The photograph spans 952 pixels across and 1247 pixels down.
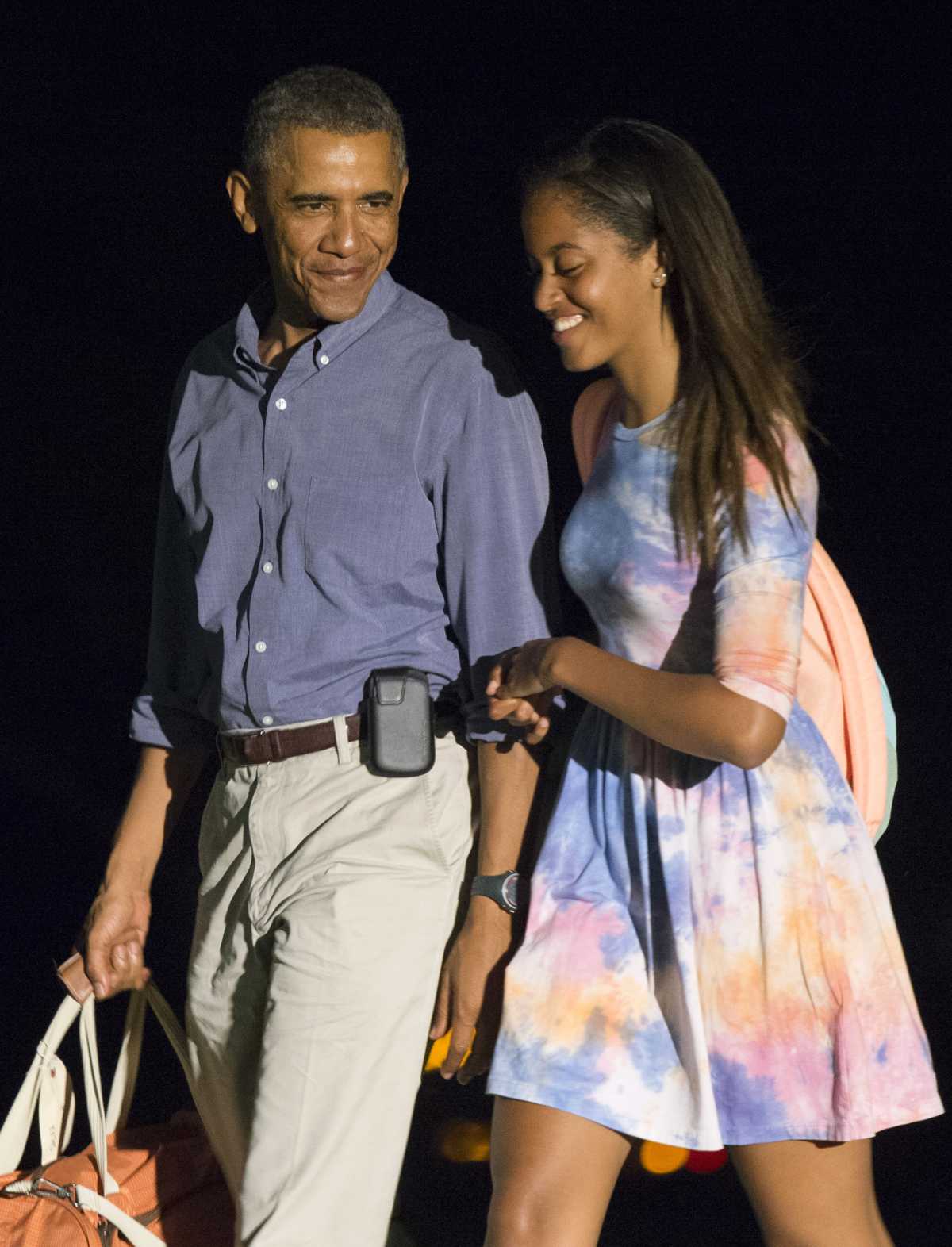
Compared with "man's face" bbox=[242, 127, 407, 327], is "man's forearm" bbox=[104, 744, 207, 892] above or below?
below

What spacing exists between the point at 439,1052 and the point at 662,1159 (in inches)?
39.3

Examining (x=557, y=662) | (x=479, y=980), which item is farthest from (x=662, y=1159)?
(x=557, y=662)

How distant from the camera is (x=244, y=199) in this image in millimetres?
2383

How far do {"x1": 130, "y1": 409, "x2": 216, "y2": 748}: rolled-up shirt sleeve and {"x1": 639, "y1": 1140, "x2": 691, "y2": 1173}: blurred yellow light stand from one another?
1171mm

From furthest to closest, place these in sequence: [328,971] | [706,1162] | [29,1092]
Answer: [706,1162] → [29,1092] → [328,971]

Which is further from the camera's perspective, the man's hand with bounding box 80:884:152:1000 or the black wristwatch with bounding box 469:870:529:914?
the man's hand with bounding box 80:884:152:1000

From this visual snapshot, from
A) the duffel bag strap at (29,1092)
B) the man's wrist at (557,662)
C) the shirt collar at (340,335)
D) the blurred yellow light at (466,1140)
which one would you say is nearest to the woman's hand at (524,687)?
the man's wrist at (557,662)

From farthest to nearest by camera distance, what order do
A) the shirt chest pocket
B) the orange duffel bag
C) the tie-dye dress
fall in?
the orange duffel bag < the shirt chest pocket < the tie-dye dress

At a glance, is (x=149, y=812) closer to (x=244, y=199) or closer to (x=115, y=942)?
(x=115, y=942)

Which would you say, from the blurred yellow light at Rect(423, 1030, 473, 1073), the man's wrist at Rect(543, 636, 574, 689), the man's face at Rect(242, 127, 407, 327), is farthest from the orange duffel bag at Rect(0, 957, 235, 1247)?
the man's face at Rect(242, 127, 407, 327)

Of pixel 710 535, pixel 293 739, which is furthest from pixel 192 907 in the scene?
pixel 710 535

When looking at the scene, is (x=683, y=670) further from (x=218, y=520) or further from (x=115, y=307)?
(x=115, y=307)

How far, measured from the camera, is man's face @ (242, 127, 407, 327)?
2.27m

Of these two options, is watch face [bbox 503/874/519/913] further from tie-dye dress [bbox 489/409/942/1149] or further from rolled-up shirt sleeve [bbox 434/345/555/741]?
rolled-up shirt sleeve [bbox 434/345/555/741]
